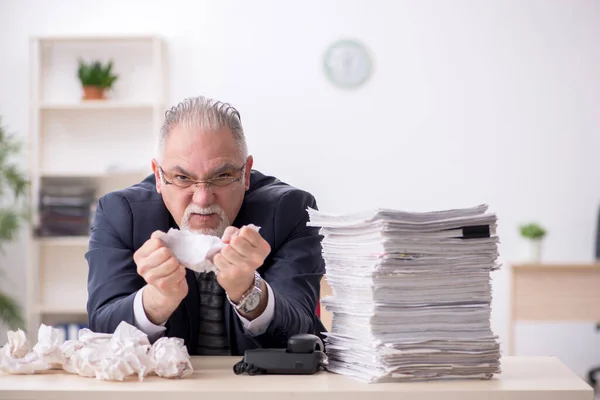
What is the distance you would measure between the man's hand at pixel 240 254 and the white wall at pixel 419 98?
14.2ft

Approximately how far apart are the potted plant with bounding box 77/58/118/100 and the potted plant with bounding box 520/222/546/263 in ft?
9.10

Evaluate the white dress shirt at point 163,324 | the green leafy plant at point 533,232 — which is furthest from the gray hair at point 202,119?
the green leafy plant at point 533,232

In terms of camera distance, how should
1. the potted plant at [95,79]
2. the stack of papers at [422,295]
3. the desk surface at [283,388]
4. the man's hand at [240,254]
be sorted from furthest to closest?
the potted plant at [95,79], the man's hand at [240,254], the stack of papers at [422,295], the desk surface at [283,388]

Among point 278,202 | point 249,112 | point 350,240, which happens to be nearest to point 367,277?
point 350,240

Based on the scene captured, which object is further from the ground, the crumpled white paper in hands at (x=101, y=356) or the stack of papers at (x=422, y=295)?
the stack of papers at (x=422, y=295)

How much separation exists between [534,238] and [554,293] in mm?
411

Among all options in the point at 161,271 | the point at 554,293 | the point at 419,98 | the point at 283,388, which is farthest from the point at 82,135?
the point at 283,388

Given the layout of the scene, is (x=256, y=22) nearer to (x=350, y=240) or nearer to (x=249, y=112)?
(x=249, y=112)

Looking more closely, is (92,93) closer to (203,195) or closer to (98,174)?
(98,174)

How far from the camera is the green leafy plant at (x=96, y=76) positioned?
18.2ft

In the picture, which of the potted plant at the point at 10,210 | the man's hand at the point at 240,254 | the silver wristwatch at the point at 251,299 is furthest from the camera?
the potted plant at the point at 10,210

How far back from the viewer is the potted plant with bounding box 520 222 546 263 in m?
5.46

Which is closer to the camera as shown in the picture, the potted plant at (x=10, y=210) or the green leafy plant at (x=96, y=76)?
the potted plant at (x=10, y=210)

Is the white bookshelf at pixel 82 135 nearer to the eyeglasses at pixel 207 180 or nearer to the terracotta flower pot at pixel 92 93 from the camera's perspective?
the terracotta flower pot at pixel 92 93
